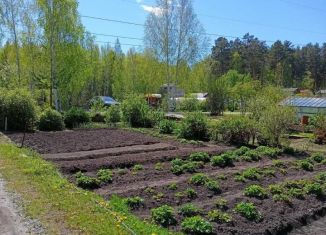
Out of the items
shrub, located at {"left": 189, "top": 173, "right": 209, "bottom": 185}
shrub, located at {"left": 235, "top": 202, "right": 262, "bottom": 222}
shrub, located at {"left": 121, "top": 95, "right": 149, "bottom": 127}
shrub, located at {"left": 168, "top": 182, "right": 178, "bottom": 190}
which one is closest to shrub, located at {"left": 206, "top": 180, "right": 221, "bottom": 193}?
shrub, located at {"left": 189, "top": 173, "right": 209, "bottom": 185}

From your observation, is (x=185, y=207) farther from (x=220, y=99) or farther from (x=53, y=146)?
(x=220, y=99)

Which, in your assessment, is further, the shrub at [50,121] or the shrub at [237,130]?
the shrub at [50,121]

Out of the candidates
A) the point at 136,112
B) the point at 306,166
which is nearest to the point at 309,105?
the point at 136,112

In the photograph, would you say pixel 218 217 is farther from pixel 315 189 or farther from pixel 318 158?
pixel 318 158

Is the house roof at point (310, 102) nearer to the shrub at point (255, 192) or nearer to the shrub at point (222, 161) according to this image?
the shrub at point (222, 161)

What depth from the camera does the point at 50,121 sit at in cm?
2270

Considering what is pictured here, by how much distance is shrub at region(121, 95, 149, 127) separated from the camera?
84.5 feet

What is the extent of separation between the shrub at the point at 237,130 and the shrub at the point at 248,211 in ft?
31.8

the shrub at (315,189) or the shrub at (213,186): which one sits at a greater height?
the shrub at (213,186)

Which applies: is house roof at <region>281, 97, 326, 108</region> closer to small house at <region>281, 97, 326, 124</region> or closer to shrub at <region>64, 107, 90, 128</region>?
small house at <region>281, 97, 326, 124</region>

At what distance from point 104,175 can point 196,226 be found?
411 centimetres

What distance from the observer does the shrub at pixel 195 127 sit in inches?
786

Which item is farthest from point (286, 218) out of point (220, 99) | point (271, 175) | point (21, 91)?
point (220, 99)

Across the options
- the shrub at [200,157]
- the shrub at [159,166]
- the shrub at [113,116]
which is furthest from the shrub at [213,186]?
the shrub at [113,116]
